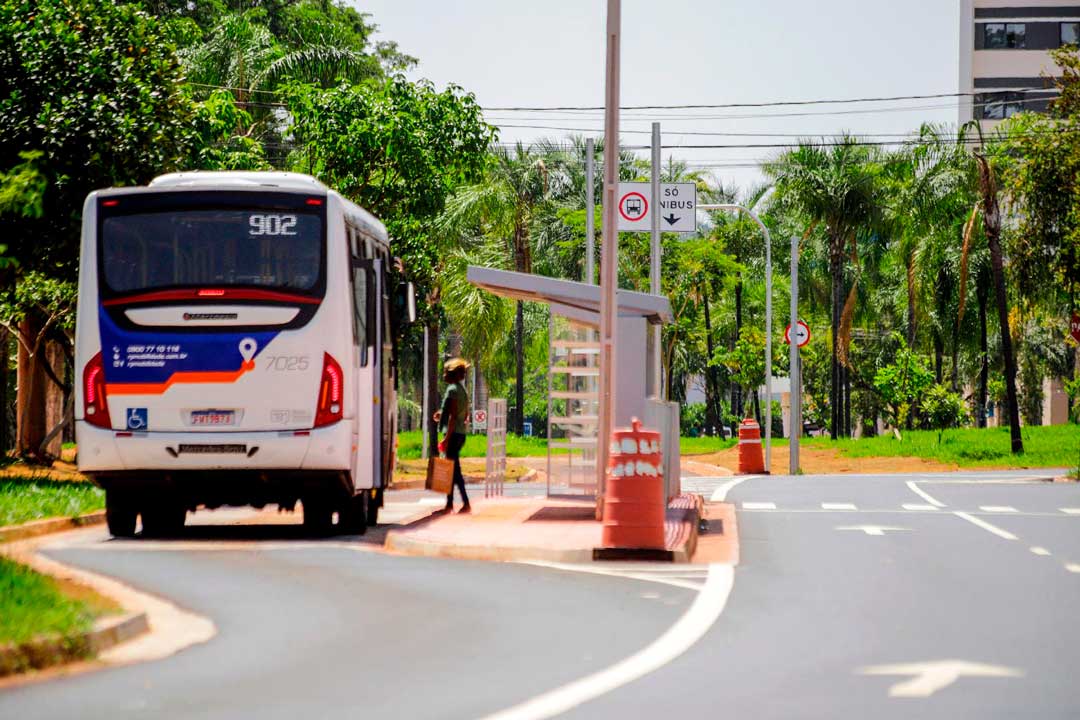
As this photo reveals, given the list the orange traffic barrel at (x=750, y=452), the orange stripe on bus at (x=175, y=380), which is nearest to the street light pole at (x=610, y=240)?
the orange stripe on bus at (x=175, y=380)

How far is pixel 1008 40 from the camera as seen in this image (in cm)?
9806

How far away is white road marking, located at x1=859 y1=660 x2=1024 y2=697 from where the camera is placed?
836cm

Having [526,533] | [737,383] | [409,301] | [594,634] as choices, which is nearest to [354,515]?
[526,533]

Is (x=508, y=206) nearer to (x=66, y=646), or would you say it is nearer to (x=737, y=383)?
(x=737, y=383)

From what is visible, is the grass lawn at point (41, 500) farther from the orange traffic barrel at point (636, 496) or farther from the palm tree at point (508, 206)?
the palm tree at point (508, 206)

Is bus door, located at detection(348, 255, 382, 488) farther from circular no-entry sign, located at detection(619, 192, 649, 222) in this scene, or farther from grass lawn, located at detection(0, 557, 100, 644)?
circular no-entry sign, located at detection(619, 192, 649, 222)

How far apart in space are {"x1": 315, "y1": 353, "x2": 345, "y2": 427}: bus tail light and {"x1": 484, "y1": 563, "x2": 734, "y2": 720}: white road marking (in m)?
5.24

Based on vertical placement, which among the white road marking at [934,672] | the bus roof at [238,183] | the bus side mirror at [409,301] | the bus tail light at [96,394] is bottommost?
the white road marking at [934,672]

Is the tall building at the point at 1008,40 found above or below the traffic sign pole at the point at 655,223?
above

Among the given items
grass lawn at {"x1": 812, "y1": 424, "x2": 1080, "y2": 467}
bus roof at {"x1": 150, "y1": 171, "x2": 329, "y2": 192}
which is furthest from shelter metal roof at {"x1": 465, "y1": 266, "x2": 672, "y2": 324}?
grass lawn at {"x1": 812, "y1": 424, "x2": 1080, "y2": 467}

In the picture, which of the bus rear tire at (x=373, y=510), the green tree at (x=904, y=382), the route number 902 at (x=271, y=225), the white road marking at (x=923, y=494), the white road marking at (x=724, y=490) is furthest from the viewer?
the green tree at (x=904, y=382)

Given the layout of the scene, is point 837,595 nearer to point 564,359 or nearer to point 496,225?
point 564,359

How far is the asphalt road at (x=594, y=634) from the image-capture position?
7945 mm

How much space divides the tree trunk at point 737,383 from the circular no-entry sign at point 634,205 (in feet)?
125
